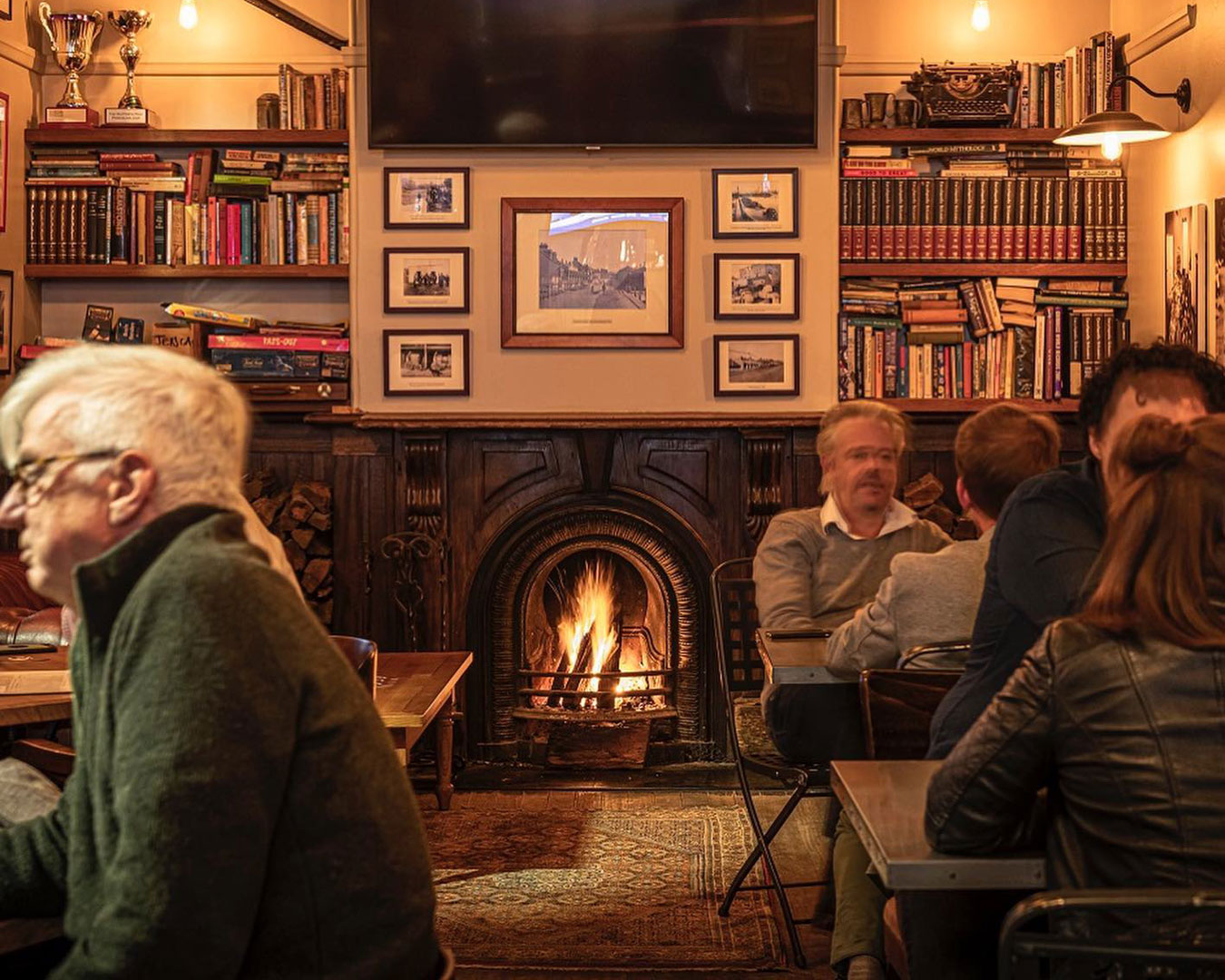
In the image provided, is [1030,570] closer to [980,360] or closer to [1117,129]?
[1117,129]

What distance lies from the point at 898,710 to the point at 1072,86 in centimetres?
385

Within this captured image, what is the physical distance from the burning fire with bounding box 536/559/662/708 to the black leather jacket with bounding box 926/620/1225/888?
14.4ft

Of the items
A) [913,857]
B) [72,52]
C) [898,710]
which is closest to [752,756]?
[898,710]

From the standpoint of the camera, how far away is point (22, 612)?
5.44 metres

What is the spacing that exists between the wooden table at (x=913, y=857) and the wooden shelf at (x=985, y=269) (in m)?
4.02

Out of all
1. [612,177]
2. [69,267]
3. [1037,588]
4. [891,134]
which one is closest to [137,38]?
[69,267]

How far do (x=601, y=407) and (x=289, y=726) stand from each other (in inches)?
184

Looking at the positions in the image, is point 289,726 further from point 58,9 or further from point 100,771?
point 58,9

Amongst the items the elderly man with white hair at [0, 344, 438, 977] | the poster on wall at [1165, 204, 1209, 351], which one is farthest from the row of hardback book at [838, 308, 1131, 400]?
Result: the elderly man with white hair at [0, 344, 438, 977]

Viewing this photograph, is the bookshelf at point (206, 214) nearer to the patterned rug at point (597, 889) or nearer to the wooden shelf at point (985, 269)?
the patterned rug at point (597, 889)

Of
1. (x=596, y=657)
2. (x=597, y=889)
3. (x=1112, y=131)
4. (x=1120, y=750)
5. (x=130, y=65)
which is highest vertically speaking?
(x=130, y=65)

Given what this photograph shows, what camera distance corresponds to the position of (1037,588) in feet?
8.36

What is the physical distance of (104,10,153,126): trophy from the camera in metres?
6.16

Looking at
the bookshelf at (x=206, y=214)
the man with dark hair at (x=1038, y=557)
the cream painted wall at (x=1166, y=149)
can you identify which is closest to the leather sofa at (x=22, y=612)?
the bookshelf at (x=206, y=214)
